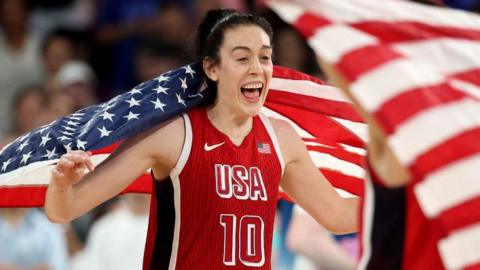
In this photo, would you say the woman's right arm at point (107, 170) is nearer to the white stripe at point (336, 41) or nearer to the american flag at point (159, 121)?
the american flag at point (159, 121)

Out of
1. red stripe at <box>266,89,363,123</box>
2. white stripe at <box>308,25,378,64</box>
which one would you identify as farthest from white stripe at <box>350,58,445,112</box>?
red stripe at <box>266,89,363,123</box>

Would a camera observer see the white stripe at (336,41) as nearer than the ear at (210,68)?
Yes

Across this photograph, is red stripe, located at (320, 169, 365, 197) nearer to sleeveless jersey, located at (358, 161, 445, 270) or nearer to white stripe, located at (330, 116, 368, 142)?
white stripe, located at (330, 116, 368, 142)

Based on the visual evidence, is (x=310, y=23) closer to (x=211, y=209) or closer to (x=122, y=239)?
(x=211, y=209)

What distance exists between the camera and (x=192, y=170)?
5.08 m

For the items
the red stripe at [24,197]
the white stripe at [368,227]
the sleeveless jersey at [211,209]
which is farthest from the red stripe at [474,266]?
the red stripe at [24,197]

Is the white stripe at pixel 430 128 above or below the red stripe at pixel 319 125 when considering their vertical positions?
above

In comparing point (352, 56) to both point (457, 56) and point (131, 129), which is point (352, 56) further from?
point (131, 129)

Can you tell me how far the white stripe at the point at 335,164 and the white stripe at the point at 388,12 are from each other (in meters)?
1.39

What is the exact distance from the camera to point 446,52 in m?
4.35

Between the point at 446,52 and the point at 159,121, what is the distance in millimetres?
1272

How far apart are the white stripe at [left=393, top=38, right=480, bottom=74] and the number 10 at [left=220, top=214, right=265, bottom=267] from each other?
1130 mm

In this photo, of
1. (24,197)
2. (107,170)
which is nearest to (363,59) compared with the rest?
(107,170)

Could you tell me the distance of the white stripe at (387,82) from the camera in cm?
405
